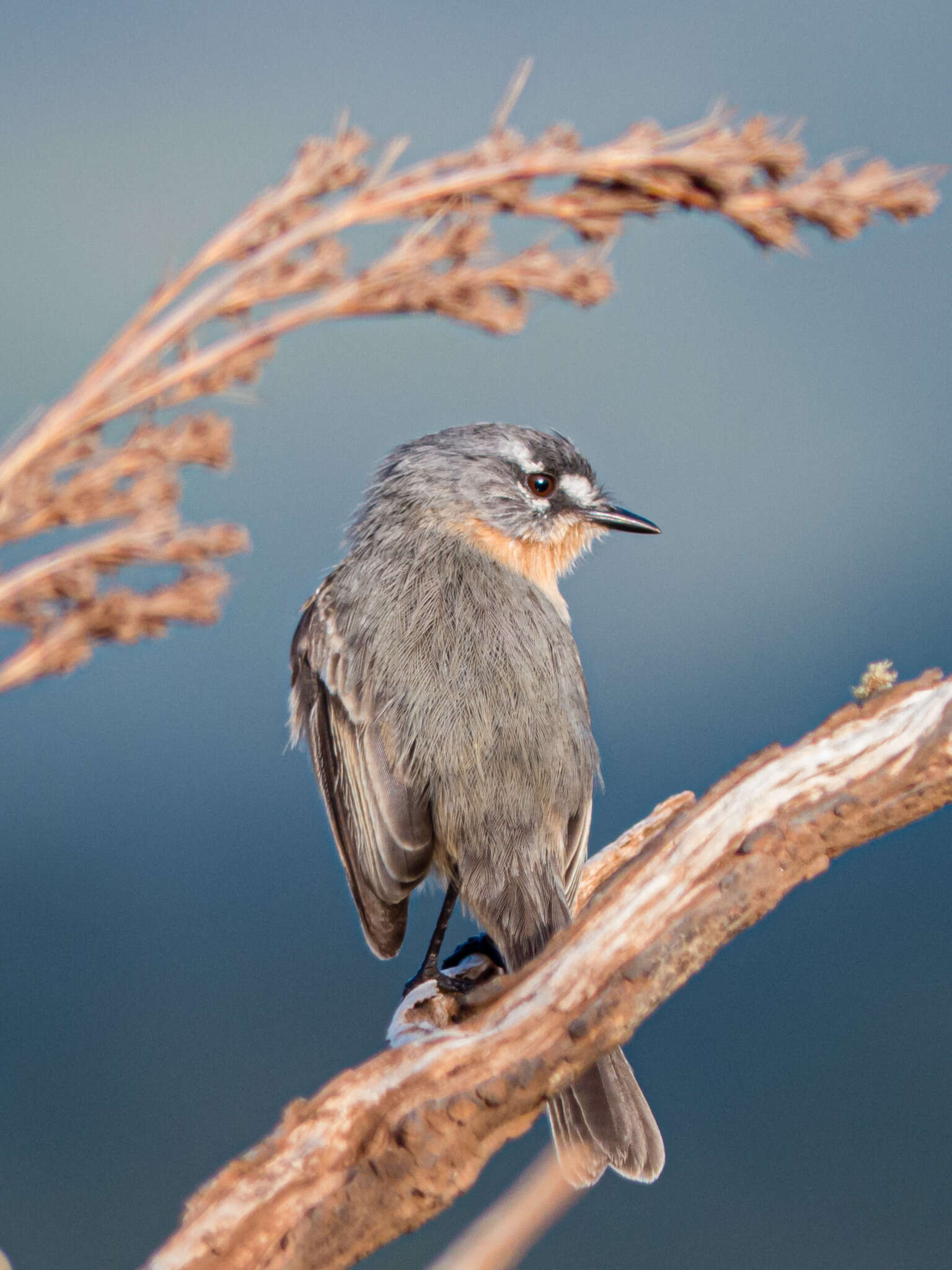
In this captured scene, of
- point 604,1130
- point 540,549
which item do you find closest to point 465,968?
point 604,1130

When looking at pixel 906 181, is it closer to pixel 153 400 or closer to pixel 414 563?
pixel 153 400

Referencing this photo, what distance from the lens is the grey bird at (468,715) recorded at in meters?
2.43

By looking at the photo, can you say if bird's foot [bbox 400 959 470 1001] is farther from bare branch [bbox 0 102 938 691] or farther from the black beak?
bare branch [bbox 0 102 938 691]

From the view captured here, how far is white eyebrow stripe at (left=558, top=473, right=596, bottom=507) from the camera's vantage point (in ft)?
9.67

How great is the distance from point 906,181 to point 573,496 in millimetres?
1734

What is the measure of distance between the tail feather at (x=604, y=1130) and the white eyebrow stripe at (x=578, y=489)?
1.39 m

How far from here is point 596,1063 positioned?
2.24 meters

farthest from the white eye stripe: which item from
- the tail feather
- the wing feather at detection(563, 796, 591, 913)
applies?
the tail feather

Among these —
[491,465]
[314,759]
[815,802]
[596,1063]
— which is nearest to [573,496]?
[491,465]

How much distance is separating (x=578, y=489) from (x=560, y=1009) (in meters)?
1.47

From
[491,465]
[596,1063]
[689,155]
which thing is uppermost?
[491,465]

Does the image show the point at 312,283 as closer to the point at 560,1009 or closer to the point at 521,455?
the point at 560,1009

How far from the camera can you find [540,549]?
291 cm

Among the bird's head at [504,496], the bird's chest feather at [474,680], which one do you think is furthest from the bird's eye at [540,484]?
the bird's chest feather at [474,680]
